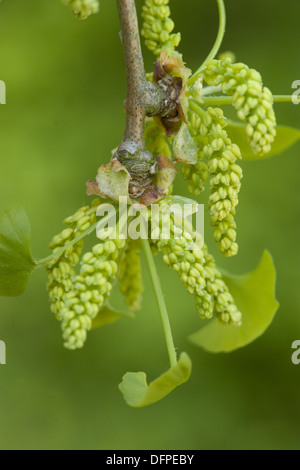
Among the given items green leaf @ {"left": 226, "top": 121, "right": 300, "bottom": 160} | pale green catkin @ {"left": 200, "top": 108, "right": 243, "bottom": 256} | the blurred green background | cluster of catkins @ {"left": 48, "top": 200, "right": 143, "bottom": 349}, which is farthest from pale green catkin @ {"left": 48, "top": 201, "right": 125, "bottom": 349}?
the blurred green background

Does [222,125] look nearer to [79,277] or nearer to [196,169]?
[196,169]

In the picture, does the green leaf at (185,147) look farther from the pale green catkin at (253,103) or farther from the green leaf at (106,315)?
the green leaf at (106,315)

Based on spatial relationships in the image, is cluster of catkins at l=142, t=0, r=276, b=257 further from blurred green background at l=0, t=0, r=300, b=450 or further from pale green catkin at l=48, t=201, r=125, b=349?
blurred green background at l=0, t=0, r=300, b=450

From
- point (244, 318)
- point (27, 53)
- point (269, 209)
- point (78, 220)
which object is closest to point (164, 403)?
point (269, 209)

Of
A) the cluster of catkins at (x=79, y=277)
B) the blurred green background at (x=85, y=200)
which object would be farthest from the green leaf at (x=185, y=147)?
the blurred green background at (x=85, y=200)

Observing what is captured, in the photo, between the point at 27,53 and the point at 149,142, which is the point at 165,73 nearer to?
the point at 149,142
